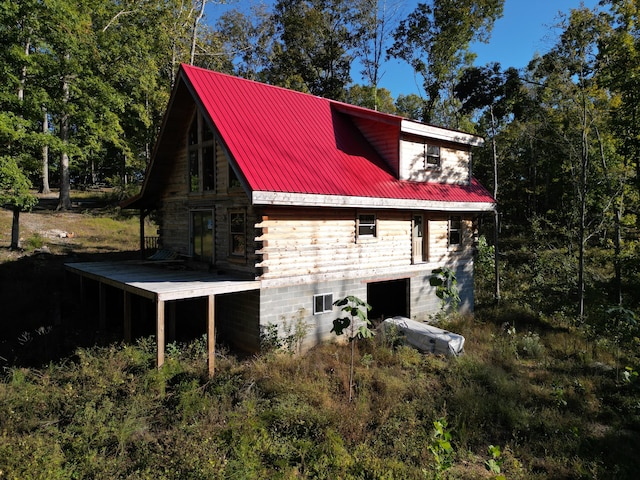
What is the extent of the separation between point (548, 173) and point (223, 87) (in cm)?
2857

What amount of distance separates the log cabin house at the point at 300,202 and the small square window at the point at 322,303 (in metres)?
0.04

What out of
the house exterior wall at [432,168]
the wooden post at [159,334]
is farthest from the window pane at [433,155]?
the wooden post at [159,334]

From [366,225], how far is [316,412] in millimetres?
7456

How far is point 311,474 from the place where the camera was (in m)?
7.18

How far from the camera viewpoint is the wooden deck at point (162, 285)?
10.2 m

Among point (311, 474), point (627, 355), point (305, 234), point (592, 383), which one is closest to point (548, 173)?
point (627, 355)

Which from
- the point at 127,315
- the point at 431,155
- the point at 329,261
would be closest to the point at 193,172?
the point at 127,315

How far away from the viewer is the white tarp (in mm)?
12961

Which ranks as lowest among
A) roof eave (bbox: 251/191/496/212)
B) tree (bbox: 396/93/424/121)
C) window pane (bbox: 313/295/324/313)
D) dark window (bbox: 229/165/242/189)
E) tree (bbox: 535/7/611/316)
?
window pane (bbox: 313/295/324/313)

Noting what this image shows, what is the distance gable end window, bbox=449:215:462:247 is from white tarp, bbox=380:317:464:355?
538 centimetres

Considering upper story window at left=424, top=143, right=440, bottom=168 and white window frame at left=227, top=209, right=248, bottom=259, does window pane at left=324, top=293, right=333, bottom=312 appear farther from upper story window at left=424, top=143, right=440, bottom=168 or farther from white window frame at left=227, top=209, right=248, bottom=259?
upper story window at left=424, top=143, right=440, bottom=168

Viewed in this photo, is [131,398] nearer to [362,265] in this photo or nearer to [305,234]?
[305,234]

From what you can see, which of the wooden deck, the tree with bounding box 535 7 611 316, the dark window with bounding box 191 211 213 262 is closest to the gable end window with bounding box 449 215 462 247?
the tree with bounding box 535 7 611 316

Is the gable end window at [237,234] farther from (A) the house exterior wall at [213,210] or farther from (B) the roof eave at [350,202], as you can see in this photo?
(B) the roof eave at [350,202]
